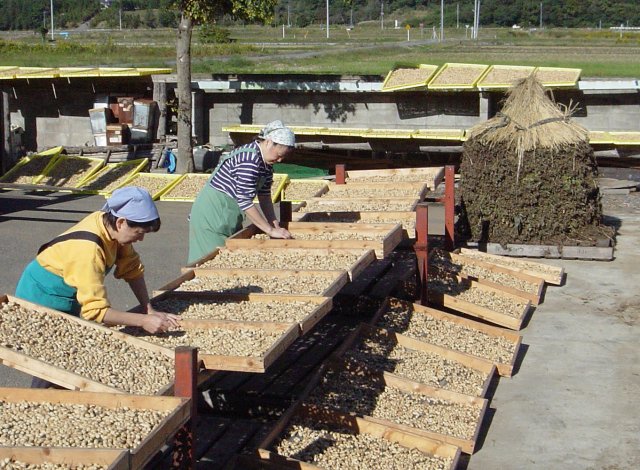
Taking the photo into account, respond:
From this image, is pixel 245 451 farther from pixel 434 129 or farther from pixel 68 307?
pixel 434 129

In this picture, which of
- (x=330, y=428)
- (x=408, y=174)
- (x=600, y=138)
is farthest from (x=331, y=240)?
(x=600, y=138)

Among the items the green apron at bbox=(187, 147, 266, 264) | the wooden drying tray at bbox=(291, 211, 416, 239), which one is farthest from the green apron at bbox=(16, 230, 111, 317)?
the wooden drying tray at bbox=(291, 211, 416, 239)

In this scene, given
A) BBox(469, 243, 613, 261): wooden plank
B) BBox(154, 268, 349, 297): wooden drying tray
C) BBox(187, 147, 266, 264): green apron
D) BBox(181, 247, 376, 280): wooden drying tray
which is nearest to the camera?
BBox(154, 268, 349, 297): wooden drying tray

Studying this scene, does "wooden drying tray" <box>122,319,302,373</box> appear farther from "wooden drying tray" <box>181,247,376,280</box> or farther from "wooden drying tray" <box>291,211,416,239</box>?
"wooden drying tray" <box>291,211,416,239</box>

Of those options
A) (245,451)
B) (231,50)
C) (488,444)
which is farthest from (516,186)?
(231,50)

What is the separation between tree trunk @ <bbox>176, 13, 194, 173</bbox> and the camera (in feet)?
59.4

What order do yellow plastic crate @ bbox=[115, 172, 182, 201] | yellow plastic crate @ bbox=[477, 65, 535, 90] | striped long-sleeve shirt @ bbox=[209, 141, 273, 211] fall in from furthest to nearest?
1. yellow plastic crate @ bbox=[477, 65, 535, 90]
2. yellow plastic crate @ bbox=[115, 172, 182, 201]
3. striped long-sleeve shirt @ bbox=[209, 141, 273, 211]

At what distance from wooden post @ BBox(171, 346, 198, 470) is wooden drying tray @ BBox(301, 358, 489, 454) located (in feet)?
6.76

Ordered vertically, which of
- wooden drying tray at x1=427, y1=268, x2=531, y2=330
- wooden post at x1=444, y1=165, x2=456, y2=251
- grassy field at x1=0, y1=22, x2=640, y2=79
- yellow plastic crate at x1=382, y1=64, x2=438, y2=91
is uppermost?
grassy field at x1=0, y1=22, x2=640, y2=79

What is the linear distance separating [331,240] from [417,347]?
1.25 metres

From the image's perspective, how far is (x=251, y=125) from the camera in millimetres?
19547

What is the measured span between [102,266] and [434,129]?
14718 mm

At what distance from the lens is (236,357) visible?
16.5 feet

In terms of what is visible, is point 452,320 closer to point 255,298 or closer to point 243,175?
point 243,175
